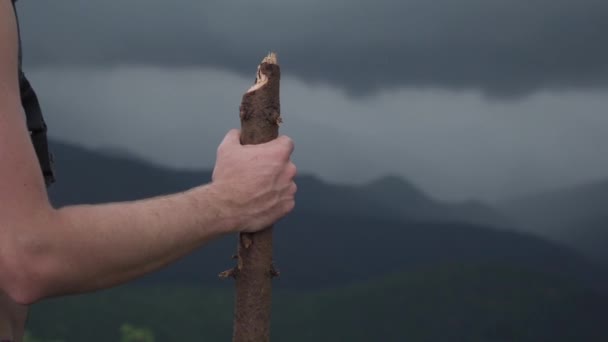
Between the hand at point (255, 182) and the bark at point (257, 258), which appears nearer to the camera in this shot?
the hand at point (255, 182)

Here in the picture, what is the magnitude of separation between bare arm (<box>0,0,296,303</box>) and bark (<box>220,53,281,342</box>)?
0.24 meters

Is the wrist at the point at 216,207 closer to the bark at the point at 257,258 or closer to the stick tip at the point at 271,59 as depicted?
the bark at the point at 257,258

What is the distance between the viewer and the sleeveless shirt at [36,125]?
89.9 inches

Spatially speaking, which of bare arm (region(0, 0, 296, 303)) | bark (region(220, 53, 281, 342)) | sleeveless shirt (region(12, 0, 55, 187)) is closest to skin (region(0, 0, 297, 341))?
bare arm (region(0, 0, 296, 303))

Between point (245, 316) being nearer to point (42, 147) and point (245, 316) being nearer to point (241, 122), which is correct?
point (241, 122)

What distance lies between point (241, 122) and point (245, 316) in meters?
0.61

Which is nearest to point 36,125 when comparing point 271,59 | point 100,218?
point 100,218

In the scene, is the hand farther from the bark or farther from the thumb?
the bark

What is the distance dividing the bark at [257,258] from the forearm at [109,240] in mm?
458

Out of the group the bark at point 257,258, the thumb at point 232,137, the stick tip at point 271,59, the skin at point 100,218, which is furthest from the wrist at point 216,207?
the stick tip at point 271,59

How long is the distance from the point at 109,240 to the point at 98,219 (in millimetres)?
53

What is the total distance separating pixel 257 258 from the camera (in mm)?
2693

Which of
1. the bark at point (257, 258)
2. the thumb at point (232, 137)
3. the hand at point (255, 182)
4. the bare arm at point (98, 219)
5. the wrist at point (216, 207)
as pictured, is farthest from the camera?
the bark at point (257, 258)

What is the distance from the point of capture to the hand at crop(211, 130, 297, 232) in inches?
91.7
